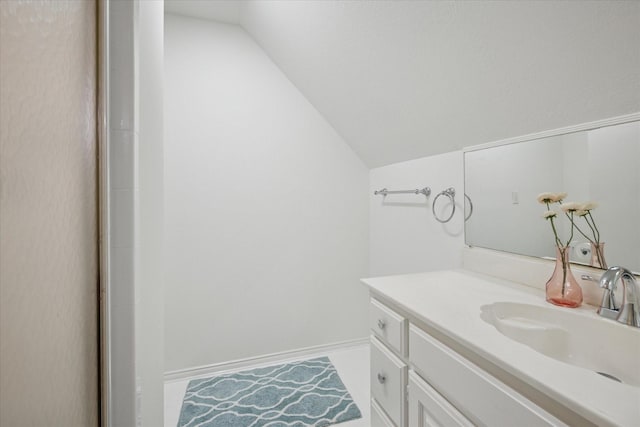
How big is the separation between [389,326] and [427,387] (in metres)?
0.25

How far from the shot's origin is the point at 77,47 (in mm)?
528

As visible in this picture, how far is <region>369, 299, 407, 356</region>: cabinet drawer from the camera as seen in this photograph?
3.48 feet

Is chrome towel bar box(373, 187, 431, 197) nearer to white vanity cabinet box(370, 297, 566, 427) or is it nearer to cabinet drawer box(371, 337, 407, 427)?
white vanity cabinet box(370, 297, 566, 427)

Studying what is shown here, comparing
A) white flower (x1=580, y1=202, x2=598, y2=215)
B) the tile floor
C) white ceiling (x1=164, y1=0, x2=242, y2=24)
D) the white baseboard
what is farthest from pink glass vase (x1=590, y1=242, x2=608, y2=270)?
white ceiling (x1=164, y1=0, x2=242, y2=24)

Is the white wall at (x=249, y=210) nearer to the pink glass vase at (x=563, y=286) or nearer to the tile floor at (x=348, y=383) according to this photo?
the tile floor at (x=348, y=383)

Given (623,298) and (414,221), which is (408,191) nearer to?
(414,221)

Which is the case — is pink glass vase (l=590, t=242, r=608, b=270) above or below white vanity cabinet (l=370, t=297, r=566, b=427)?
above

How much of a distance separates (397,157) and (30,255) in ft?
6.48

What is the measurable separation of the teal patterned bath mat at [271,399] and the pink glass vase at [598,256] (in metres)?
1.41

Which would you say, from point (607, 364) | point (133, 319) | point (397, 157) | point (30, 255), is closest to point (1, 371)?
point (30, 255)

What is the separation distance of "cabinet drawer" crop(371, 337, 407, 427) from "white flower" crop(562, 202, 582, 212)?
82cm

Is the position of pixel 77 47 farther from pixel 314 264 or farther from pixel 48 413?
pixel 314 264

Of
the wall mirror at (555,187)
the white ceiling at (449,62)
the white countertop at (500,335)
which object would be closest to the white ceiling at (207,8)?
the white ceiling at (449,62)

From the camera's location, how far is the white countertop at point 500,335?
52cm
